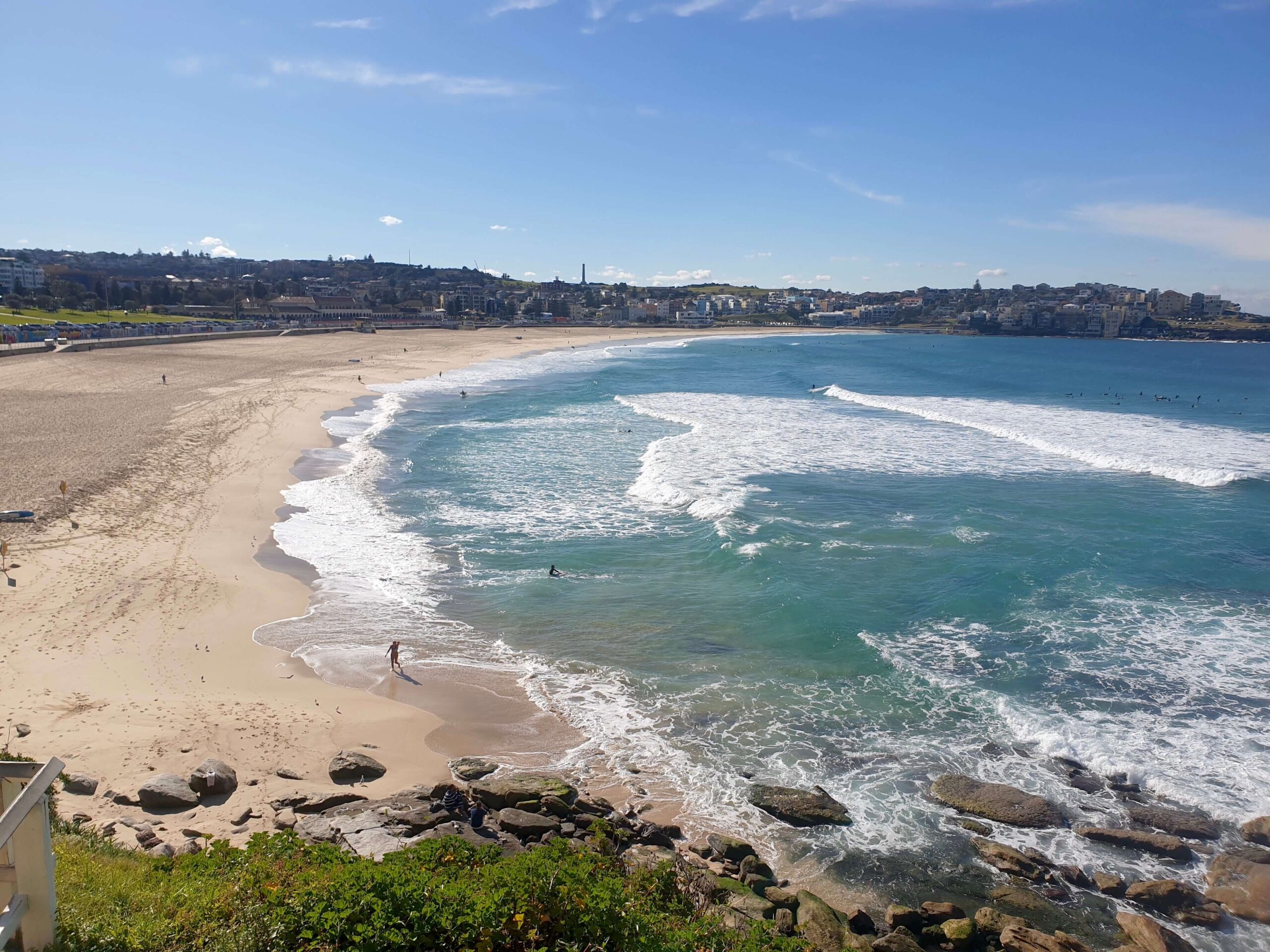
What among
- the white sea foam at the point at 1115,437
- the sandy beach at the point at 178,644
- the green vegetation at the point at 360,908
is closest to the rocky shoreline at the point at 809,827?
the sandy beach at the point at 178,644

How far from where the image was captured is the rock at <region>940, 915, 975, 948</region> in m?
8.78

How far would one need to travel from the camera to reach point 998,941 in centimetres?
884

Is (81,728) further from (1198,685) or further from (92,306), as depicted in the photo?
(92,306)

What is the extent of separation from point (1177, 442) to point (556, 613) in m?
35.6

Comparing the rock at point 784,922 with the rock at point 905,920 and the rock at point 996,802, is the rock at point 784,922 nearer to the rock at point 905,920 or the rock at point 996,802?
the rock at point 905,920

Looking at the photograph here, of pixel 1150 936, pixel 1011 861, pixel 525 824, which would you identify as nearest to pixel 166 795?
pixel 525 824

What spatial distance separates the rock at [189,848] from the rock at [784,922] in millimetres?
6099

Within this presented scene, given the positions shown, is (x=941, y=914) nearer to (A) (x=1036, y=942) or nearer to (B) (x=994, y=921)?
(B) (x=994, y=921)

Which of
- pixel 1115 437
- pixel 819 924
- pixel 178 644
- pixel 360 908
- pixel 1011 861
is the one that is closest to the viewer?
pixel 360 908

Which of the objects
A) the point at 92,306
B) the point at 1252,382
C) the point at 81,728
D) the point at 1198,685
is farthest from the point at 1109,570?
the point at 92,306

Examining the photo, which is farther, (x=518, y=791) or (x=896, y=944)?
(x=518, y=791)

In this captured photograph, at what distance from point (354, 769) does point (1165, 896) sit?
34.5 feet

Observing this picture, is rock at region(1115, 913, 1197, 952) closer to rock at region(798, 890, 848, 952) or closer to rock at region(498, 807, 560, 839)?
rock at region(798, 890, 848, 952)

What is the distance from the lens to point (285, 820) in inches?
394
